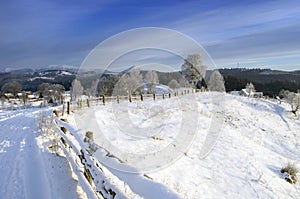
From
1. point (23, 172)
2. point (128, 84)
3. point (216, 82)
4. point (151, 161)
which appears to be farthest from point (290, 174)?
point (216, 82)

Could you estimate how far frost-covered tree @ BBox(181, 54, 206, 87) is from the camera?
168 ft

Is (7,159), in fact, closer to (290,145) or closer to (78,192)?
(78,192)

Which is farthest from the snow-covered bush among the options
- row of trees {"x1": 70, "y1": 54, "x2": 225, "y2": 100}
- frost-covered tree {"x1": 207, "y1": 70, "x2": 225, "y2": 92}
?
frost-covered tree {"x1": 207, "y1": 70, "x2": 225, "y2": 92}

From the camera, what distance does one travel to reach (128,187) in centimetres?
514

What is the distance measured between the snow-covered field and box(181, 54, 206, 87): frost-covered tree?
104ft

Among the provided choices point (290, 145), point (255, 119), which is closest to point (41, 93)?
point (255, 119)

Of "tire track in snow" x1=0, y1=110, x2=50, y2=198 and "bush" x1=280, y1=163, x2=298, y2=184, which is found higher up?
"tire track in snow" x1=0, y1=110, x2=50, y2=198

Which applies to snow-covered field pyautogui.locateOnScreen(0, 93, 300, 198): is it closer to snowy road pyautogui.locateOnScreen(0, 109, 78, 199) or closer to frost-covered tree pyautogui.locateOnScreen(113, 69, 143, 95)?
snowy road pyautogui.locateOnScreen(0, 109, 78, 199)

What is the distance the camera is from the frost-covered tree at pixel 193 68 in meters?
51.3

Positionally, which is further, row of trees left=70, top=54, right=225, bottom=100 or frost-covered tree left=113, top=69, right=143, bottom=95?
frost-covered tree left=113, top=69, right=143, bottom=95

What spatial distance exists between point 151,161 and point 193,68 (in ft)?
143

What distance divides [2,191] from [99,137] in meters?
6.51

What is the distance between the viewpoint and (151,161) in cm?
964

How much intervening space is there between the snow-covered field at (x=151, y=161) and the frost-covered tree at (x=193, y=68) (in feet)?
104
